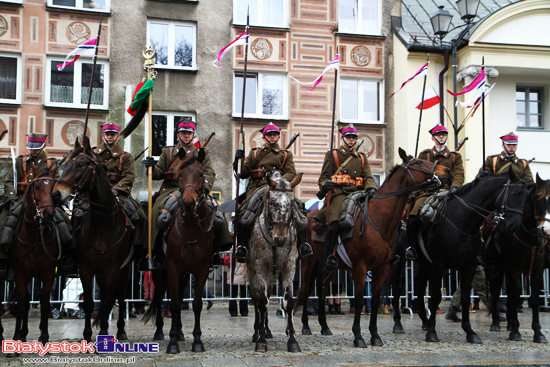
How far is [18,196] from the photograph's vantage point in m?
11.2

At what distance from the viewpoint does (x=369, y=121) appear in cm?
2423

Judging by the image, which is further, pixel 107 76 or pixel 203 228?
pixel 107 76

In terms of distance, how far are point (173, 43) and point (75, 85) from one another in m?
3.52

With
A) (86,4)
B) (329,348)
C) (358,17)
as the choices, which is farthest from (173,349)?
(358,17)

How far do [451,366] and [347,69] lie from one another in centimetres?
1675

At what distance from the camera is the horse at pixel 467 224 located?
10945 millimetres

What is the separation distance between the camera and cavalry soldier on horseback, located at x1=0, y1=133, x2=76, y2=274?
33.4ft

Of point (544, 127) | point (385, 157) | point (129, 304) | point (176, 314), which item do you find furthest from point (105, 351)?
point (544, 127)

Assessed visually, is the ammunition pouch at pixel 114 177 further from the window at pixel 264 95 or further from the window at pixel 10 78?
the window at pixel 264 95

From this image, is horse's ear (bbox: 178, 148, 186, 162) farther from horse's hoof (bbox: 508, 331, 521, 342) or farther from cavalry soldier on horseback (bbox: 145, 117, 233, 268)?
horse's hoof (bbox: 508, 331, 521, 342)

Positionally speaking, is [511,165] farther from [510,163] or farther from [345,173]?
[345,173]

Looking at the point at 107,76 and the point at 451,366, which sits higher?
the point at 107,76

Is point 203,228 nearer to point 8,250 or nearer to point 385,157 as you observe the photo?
point 8,250

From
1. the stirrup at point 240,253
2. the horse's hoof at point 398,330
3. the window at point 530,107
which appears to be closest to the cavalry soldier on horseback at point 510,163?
the horse's hoof at point 398,330
